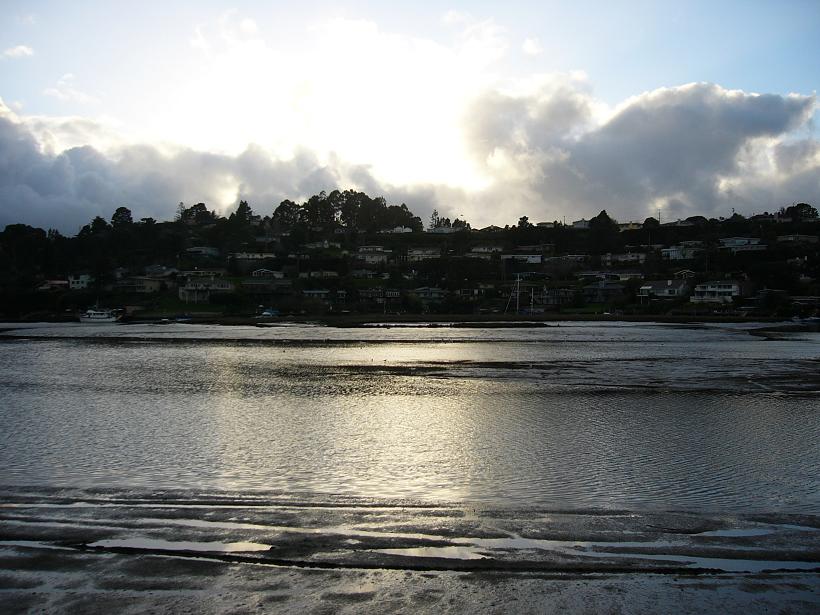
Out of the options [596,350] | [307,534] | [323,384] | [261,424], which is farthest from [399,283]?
[307,534]

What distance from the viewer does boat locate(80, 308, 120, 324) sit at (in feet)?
331

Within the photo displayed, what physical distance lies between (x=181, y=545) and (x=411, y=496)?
399 centimetres

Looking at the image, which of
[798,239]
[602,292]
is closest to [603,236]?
[798,239]

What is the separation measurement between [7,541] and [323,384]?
19.3 metres

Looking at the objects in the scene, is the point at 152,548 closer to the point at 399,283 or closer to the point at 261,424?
the point at 261,424

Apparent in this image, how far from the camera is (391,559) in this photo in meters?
7.96

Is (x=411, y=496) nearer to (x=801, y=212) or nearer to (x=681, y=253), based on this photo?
(x=681, y=253)

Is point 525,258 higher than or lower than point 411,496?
higher

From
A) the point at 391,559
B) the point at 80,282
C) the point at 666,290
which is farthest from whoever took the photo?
the point at 80,282

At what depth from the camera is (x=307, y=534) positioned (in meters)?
8.93

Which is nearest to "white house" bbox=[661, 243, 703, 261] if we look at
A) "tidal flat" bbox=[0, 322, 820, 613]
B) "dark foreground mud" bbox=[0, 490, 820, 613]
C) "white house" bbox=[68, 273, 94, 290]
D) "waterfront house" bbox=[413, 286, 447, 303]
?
"waterfront house" bbox=[413, 286, 447, 303]

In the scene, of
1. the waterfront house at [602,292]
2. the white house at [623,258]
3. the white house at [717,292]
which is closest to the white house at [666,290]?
the white house at [717,292]

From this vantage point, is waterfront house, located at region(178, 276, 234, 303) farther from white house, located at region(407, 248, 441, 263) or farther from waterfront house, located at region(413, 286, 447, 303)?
white house, located at region(407, 248, 441, 263)

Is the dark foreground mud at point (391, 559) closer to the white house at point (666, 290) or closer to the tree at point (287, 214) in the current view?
the white house at point (666, 290)
